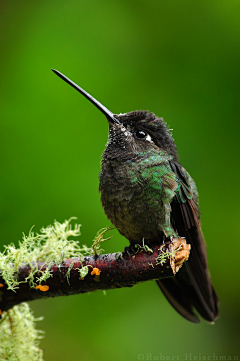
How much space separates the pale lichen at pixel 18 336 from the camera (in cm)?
215

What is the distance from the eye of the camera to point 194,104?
11.0ft

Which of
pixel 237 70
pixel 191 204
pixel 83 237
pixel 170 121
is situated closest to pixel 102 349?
pixel 83 237

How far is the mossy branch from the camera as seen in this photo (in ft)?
6.20

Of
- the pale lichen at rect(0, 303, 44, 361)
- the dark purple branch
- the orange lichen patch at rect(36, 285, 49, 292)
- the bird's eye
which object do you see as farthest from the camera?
the bird's eye

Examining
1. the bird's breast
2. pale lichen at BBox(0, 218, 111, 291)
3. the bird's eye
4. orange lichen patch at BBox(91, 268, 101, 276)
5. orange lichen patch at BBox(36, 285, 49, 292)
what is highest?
the bird's eye

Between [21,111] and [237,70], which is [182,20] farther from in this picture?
[21,111]

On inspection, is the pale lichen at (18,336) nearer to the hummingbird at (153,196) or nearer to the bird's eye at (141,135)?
the hummingbird at (153,196)

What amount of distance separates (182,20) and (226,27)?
0.40 meters

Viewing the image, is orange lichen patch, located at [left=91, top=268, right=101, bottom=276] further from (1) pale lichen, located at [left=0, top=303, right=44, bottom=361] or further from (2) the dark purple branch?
(1) pale lichen, located at [left=0, top=303, right=44, bottom=361]

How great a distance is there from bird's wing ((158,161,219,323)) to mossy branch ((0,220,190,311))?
1.09 ft

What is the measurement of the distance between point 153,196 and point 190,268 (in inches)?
23.0

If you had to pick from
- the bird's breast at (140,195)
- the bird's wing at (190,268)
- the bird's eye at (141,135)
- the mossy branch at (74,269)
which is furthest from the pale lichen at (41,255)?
the bird's eye at (141,135)

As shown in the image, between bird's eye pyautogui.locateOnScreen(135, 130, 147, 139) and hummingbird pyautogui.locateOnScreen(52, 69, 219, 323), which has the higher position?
bird's eye pyautogui.locateOnScreen(135, 130, 147, 139)

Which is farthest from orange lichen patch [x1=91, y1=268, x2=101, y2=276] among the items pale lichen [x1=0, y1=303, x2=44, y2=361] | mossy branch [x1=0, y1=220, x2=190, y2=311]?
pale lichen [x1=0, y1=303, x2=44, y2=361]
